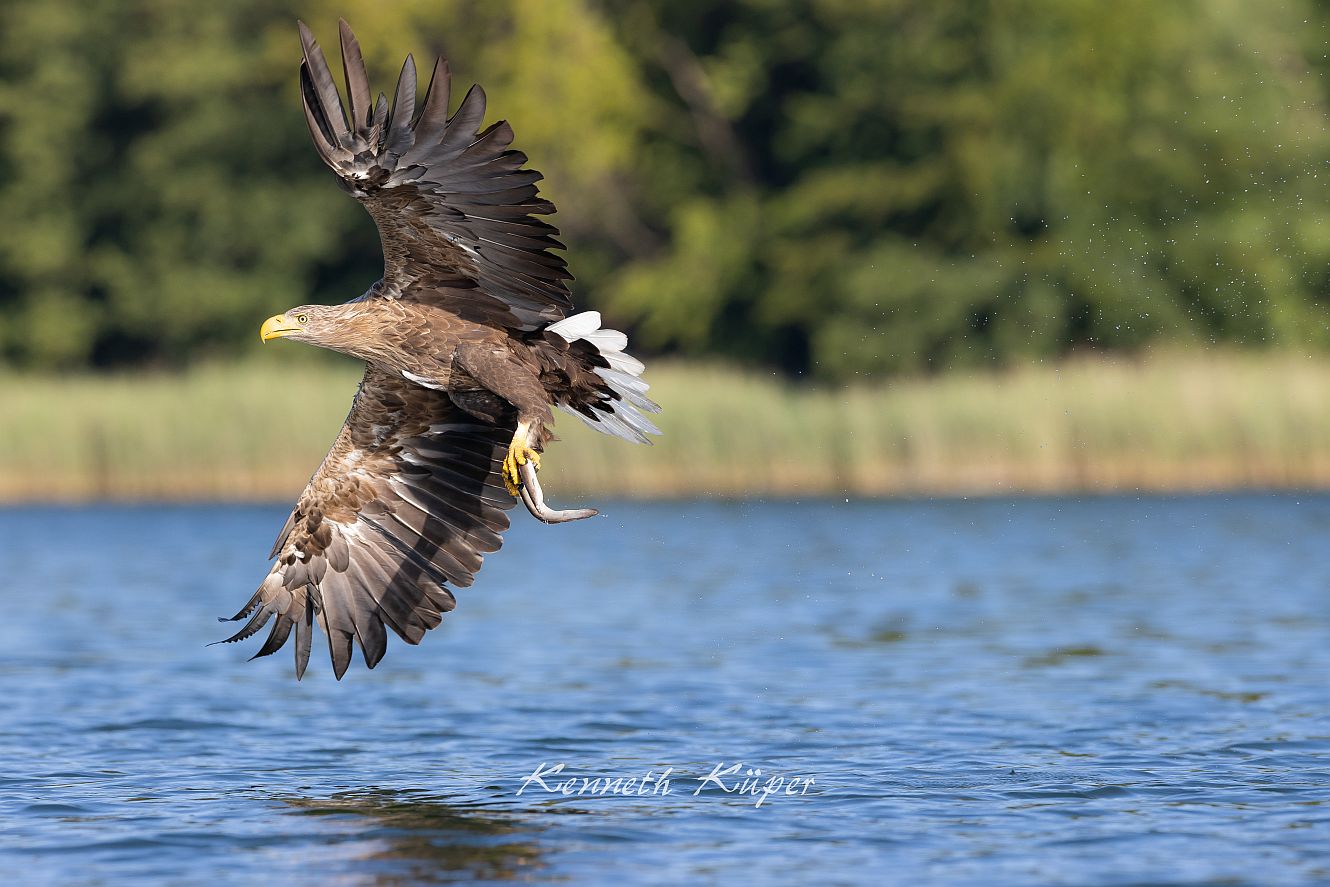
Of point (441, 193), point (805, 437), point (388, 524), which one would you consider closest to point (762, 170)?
point (805, 437)

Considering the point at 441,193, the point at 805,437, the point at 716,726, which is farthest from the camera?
the point at 805,437

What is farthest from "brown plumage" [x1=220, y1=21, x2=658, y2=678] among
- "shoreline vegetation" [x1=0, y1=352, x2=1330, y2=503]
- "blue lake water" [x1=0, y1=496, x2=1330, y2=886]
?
"shoreline vegetation" [x1=0, y1=352, x2=1330, y2=503]

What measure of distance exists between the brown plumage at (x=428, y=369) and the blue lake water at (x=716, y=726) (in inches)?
34.1

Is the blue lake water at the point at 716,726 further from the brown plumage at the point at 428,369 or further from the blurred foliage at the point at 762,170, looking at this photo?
the blurred foliage at the point at 762,170

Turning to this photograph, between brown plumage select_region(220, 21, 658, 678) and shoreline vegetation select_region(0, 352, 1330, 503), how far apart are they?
13834mm

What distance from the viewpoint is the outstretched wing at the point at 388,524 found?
→ 31.0 ft

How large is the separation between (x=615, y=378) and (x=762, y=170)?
100ft

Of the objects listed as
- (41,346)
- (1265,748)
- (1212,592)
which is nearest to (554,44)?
(41,346)

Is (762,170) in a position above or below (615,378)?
above

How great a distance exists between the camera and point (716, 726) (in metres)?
10.6

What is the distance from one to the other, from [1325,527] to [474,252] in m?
13.7

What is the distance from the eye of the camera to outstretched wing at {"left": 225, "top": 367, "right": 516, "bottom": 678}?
372 inches

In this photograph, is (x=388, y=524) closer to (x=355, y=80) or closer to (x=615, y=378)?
(x=615, y=378)

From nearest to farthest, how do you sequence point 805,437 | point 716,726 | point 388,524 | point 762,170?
point 388,524, point 716,726, point 805,437, point 762,170
